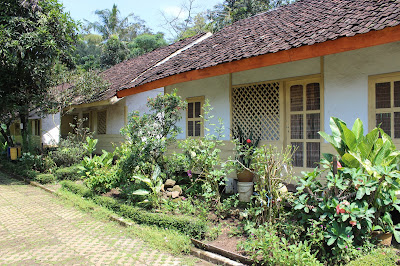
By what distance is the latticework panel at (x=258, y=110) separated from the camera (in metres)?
6.52

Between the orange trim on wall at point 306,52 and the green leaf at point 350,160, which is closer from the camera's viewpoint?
the green leaf at point 350,160

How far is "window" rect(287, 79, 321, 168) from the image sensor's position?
19.8ft

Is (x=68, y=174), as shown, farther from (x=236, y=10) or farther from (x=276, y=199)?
(x=236, y=10)

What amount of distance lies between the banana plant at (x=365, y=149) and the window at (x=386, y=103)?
3.54ft

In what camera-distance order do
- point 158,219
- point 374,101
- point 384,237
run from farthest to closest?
point 374,101
point 158,219
point 384,237

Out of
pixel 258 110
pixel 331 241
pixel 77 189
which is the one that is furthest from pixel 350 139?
pixel 77 189

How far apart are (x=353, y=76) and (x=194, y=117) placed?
430cm

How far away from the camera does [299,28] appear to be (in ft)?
20.4

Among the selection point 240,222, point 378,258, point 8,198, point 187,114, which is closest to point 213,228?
point 240,222

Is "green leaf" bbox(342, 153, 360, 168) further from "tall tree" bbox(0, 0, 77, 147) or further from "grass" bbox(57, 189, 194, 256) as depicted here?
"tall tree" bbox(0, 0, 77, 147)

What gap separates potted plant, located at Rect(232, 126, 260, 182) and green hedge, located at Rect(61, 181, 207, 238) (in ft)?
4.40

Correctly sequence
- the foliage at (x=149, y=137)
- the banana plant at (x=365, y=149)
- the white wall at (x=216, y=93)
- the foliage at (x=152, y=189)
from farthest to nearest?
the white wall at (x=216, y=93) → the foliage at (x=149, y=137) → the foliage at (x=152, y=189) → the banana plant at (x=365, y=149)

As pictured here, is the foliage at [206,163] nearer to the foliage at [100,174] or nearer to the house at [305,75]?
the house at [305,75]

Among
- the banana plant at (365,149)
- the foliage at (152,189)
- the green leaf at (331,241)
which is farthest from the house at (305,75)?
the green leaf at (331,241)
